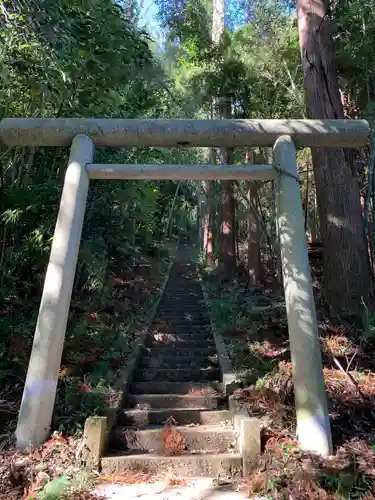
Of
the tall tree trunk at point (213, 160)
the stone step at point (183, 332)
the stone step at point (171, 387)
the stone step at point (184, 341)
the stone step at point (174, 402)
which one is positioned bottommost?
the stone step at point (174, 402)

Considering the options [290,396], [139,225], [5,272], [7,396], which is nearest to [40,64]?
[5,272]

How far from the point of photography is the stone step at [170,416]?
4.99 meters

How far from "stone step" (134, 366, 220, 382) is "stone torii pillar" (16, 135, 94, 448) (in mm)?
2252

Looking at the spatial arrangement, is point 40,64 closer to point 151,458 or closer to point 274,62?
point 151,458

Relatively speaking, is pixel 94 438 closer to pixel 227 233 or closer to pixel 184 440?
pixel 184 440

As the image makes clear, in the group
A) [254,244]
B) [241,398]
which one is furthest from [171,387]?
[254,244]

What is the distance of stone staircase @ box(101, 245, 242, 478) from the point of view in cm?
413

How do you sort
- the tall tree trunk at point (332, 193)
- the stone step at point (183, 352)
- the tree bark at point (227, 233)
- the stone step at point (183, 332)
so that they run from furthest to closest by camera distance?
1. the tree bark at point (227, 233)
2. the stone step at point (183, 332)
3. the stone step at point (183, 352)
4. the tall tree trunk at point (332, 193)

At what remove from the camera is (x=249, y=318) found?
8109 mm

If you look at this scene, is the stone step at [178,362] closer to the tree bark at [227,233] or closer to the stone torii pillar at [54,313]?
the stone torii pillar at [54,313]

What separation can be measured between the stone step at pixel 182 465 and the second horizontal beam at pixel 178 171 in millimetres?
2867

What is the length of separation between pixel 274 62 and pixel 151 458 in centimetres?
935

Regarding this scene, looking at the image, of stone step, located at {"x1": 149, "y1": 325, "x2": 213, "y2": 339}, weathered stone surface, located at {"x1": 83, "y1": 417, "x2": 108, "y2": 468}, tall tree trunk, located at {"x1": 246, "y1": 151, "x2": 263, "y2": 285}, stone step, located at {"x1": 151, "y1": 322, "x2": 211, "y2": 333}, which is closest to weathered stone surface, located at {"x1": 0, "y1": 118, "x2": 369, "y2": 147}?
weathered stone surface, located at {"x1": 83, "y1": 417, "x2": 108, "y2": 468}

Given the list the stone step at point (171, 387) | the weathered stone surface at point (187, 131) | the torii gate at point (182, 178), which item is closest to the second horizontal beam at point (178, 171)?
the torii gate at point (182, 178)
